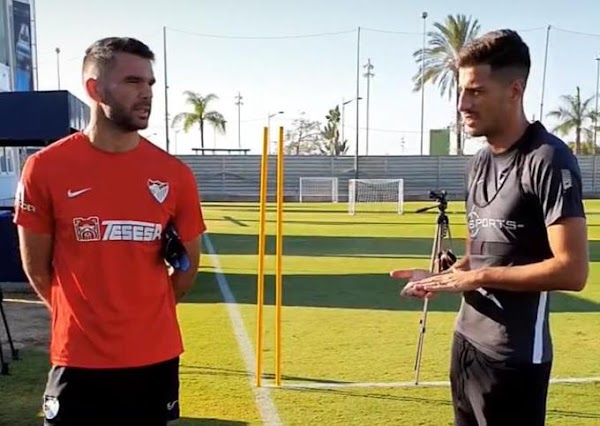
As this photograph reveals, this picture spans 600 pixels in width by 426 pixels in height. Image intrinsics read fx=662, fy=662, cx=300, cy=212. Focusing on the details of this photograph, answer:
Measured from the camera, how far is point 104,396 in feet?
8.07

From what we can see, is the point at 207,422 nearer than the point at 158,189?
No

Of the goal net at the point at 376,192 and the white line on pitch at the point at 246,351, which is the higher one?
the white line on pitch at the point at 246,351

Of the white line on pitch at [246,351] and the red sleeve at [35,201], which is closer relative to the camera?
the red sleeve at [35,201]

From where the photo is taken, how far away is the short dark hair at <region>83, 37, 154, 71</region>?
8.09 feet

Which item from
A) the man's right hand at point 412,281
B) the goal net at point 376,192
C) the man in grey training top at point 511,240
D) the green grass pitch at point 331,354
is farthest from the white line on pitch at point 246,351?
the goal net at point 376,192

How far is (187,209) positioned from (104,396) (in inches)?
30.6

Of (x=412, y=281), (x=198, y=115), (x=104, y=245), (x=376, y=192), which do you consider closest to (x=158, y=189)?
(x=104, y=245)

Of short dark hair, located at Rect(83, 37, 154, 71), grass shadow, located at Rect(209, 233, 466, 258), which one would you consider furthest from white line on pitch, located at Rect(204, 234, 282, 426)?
grass shadow, located at Rect(209, 233, 466, 258)

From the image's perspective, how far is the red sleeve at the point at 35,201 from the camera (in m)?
2.40

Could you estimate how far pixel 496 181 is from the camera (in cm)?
238

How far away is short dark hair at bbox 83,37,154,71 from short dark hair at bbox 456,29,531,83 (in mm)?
1224

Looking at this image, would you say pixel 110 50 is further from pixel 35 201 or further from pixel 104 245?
pixel 104 245

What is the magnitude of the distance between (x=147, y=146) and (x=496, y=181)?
133 centimetres

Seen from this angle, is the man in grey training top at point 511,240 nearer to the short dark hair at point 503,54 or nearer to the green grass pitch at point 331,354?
the short dark hair at point 503,54
